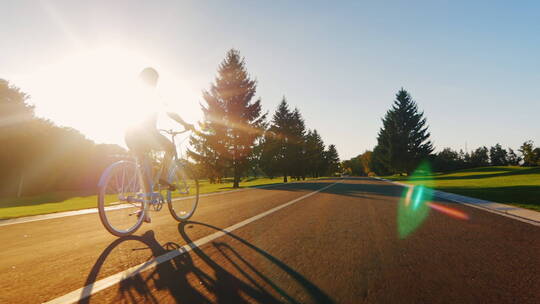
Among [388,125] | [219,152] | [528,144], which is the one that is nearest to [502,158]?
[528,144]

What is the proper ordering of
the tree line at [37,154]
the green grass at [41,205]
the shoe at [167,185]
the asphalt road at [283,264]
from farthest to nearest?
1. the tree line at [37,154]
2. the green grass at [41,205]
3. the shoe at [167,185]
4. the asphalt road at [283,264]

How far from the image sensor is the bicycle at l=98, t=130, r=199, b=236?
3453 millimetres

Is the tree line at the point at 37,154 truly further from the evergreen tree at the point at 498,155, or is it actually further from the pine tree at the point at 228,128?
the evergreen tree at the point at 498,155

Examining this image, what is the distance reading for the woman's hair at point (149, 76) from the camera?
4439 mm

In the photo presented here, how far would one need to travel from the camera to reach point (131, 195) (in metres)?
3.93

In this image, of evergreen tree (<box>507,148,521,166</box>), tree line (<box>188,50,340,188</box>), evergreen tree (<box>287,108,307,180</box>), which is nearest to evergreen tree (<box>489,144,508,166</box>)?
evergreen tree (<box>507,148,521,166</box>)

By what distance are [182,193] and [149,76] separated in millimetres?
2309

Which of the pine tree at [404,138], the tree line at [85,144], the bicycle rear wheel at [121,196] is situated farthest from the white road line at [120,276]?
the pine tree at [404,138]

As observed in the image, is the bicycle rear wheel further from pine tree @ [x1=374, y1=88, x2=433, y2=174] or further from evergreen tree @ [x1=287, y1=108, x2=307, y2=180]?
pine tree @ [x1=374, y1=88, x2=433, y2=174]

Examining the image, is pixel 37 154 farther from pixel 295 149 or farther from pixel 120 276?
pixel 295 149

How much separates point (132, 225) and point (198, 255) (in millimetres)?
1904

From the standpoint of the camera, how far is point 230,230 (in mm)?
3947

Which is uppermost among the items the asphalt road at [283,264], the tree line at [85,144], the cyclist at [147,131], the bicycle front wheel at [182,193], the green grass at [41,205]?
the tree line at [85,144]

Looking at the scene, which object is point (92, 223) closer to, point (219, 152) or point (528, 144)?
point (219, 152)
